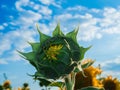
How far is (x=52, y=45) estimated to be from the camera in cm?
309

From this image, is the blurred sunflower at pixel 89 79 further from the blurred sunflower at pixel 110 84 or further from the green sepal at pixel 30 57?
the green sepal at pixel 30 57

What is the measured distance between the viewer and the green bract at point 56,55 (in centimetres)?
302

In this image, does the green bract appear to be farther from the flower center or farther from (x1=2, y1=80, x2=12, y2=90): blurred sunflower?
(x1=2, y1=80, x2=12, y2=90): blurred sunflower

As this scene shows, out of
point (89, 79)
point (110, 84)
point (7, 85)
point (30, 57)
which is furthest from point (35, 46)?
point (7, 85)

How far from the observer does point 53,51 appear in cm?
297

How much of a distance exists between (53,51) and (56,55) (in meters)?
0.09

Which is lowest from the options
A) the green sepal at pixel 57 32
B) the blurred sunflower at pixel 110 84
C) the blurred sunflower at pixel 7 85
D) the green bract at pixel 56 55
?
the green bract at pixel 56 55

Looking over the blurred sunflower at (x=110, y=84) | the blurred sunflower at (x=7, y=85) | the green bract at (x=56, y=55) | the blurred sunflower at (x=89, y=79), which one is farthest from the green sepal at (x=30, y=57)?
the blurred sunflower at (x=7, y=85)

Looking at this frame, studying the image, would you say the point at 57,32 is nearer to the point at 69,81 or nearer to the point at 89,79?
the point at 69,81

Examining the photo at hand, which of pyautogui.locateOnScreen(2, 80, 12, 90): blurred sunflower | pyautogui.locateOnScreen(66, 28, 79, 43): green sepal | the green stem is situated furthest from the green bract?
pyautogui.locateOnScreen(2, 80, 12, 90): blurred sunflower

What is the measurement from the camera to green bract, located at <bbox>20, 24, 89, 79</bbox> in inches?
119

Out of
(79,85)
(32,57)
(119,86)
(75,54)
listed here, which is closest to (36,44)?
(32,57)

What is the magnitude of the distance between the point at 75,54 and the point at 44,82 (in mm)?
339

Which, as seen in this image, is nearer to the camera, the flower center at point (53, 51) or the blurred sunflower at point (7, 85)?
the flower center at point (53, 51)
